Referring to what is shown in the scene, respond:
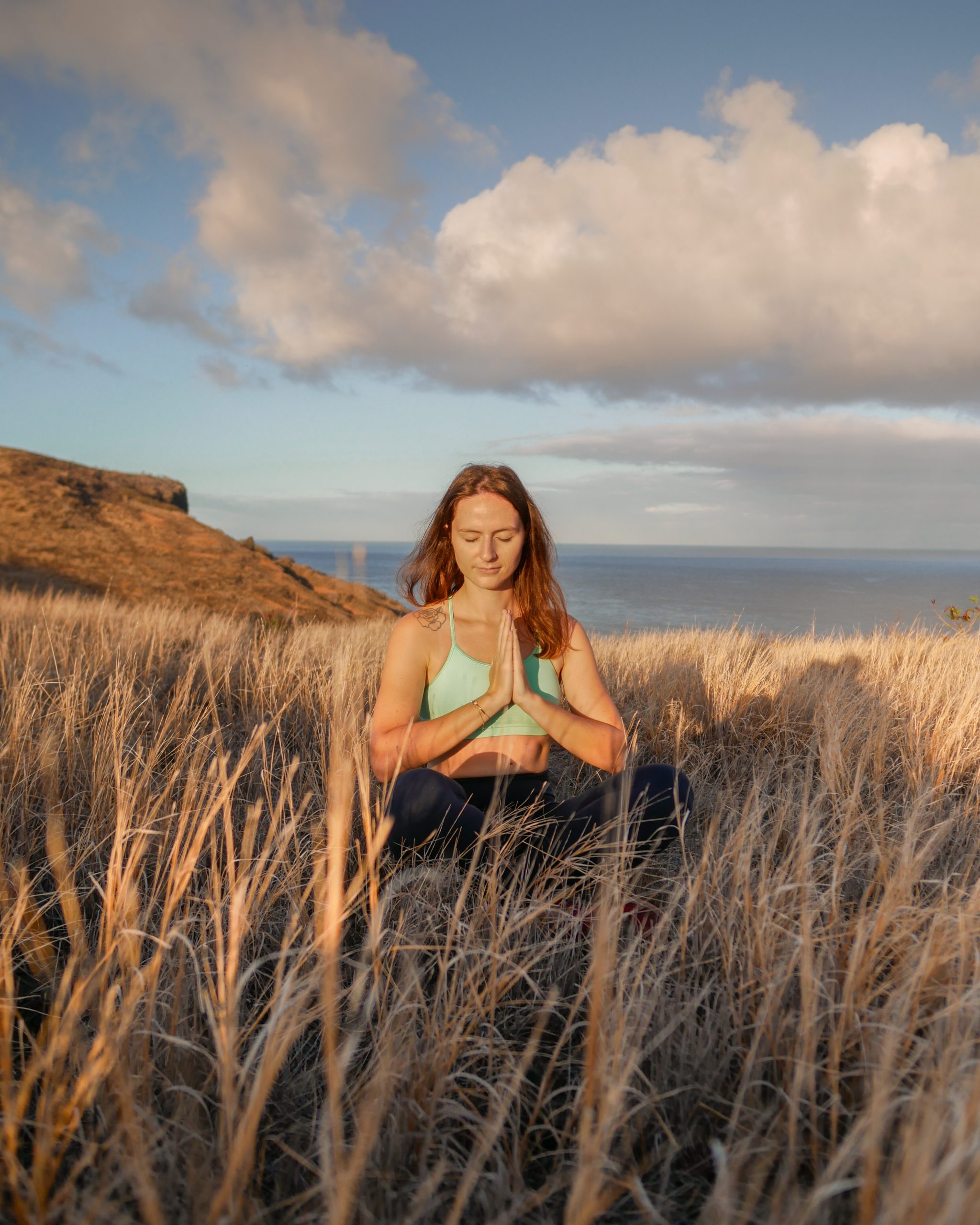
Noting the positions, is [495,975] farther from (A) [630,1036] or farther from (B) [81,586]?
(B) [81,586]

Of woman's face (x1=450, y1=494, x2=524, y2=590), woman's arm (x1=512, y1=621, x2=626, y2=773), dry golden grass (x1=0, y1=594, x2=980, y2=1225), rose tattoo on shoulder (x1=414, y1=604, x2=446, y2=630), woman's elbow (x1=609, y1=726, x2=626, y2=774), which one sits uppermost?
woman's face (x1=450, y1=494, x2=524, y2=590)

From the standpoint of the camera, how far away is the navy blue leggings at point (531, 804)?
2.40 metres

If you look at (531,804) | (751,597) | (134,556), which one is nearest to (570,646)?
(531,804)

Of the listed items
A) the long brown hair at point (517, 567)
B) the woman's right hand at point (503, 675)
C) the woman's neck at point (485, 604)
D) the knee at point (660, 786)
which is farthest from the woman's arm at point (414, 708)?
the knee at point (660, 786)

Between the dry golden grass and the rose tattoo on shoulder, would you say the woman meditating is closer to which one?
the rose tattoo on shoulder

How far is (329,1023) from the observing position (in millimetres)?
1235

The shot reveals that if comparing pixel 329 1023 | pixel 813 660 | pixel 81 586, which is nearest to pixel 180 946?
pixel 329 1023

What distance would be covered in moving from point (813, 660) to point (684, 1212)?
5535mm

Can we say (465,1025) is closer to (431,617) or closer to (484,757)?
(484,757)

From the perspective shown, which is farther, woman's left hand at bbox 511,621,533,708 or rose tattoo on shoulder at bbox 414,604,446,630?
rose tattoo on shoulder at bbox 414,604,446,630

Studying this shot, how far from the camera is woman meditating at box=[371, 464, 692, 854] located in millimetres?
2494

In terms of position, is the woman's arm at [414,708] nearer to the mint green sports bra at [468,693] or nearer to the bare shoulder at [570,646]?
the mint green sports bra at [468,693]

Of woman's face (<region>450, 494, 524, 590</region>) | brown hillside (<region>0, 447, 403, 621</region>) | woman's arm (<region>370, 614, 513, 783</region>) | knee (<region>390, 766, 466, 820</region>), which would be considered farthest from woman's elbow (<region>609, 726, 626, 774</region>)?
brown hillside (<region>0, 447, 403, 621</region>)

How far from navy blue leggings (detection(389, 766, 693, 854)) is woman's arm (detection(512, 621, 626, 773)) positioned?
4.9 inches
